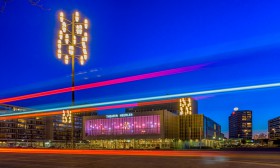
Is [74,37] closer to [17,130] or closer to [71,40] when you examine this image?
[71,40]

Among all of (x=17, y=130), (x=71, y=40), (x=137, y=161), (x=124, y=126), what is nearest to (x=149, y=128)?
(x=124, y=126)

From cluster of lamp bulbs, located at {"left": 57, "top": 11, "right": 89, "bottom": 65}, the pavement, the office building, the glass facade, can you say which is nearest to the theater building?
the glass facade

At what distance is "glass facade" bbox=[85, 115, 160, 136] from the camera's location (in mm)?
122375

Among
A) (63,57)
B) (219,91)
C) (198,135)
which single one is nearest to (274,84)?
(219,91)

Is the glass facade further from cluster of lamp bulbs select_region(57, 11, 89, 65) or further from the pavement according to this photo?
cluster of lamp bulbs select_region(57, 11, 89, 65)

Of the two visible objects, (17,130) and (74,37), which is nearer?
(74,37)

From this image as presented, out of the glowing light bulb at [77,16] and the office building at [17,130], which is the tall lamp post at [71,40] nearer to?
the glowing light bulb at [77,16]

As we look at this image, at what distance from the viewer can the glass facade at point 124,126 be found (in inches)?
4818

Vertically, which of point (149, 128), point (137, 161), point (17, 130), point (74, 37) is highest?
point (74, 37)

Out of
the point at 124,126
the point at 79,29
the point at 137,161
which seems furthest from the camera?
the point at 124,126

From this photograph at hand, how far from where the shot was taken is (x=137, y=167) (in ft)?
49.8

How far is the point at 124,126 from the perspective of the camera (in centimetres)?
12775

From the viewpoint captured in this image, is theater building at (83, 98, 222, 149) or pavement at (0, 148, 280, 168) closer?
pavement at (0, 148, 280, 168)

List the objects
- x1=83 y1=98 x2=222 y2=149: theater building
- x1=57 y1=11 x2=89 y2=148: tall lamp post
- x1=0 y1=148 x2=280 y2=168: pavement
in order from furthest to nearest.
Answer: x1=83 y1=98 x2=222 y2=149: theater building → x1=57 y1=11 x2=89 y2=148: tall lamp post → x1=0 y1=148 x2=280 y2=168: pavement
